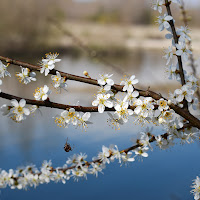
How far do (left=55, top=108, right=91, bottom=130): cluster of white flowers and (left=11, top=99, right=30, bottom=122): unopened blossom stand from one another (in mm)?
66

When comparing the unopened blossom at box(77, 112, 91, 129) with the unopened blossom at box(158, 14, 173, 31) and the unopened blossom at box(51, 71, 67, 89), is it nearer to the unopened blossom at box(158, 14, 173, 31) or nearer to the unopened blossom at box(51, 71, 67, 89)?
the unopened blossom at box(51, 71, 67, 89)

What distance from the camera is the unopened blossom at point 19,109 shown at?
489mm

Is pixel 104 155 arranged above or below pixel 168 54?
below

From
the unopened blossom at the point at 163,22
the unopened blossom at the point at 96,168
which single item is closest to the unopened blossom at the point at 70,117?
the unopened blossom at the point at 96,168

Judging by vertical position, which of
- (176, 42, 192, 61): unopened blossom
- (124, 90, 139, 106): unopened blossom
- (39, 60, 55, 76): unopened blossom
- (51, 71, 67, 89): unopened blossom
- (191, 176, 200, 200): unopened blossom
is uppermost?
(176, 42, 192, 61): unopened blossom

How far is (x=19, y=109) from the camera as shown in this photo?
0.51 metres

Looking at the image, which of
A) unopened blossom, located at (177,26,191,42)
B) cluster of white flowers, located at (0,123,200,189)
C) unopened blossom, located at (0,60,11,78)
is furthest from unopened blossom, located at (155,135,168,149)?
unopened blossom, located at (0,60,11,78)

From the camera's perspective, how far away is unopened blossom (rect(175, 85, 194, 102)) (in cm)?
55

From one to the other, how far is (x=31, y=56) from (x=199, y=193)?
18.8ft

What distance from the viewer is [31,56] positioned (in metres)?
6.03

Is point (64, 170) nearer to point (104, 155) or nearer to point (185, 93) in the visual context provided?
point (104, 155)

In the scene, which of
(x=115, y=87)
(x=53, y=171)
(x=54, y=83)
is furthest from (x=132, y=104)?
(x=53, y=171)

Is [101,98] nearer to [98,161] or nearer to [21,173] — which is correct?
[98,161]

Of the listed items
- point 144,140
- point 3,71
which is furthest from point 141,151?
point 3,71
